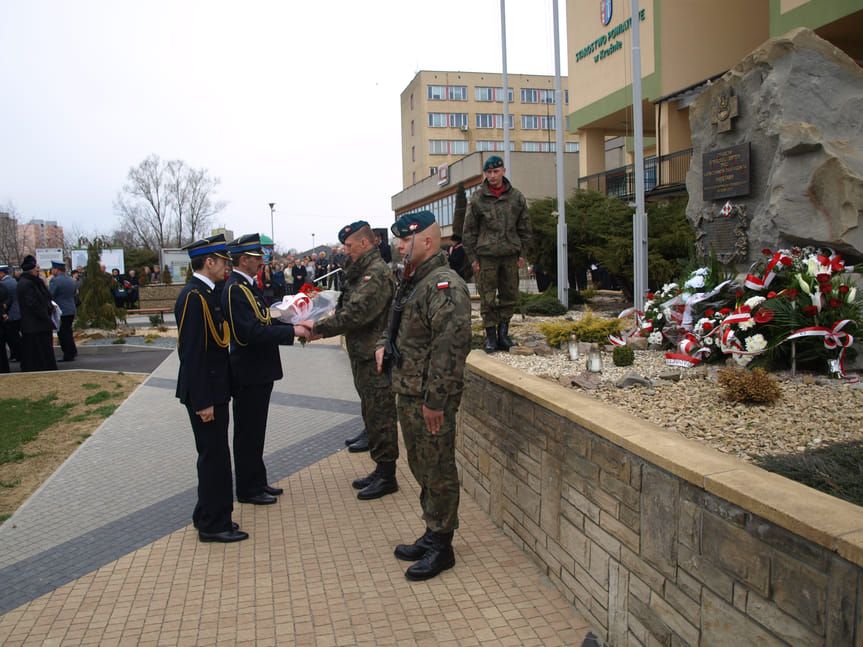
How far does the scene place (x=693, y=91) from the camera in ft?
67.6

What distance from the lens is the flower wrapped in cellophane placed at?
5387mm

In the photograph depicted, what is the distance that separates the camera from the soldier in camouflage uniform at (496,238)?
23.2 ft

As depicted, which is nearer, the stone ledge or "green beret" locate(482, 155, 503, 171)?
the stone ledge

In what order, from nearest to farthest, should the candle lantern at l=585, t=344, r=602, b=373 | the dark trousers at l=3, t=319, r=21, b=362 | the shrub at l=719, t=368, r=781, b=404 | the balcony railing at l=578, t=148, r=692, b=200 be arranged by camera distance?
the shrub at l=719, t=368, r=781, b=404 < the candle lantern at l=585, t=344, r=602, b=373 < the dark trousers at l=3, t=319, r=21, b=362 < the balcony railing at l=578, t=148, r=692, b=200

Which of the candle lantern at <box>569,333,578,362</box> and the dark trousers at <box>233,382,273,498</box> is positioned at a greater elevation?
the candle lantern at <box>569,333,578,362</box>

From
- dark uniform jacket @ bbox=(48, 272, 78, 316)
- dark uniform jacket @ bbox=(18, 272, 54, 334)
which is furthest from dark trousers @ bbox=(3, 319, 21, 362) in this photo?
dark uniform jacket @ bbox=(18, 272, 54, 334)

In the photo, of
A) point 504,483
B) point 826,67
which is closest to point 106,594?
point 504,483

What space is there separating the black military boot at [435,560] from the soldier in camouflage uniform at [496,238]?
353 cm

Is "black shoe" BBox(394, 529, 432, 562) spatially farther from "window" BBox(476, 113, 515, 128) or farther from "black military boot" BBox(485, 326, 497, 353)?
"window" BBox(476, 113, 515, 128)

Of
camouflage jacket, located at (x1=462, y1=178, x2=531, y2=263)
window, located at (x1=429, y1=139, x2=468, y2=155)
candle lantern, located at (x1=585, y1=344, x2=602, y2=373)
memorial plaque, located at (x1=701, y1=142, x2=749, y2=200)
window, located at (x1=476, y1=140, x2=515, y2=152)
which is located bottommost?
candle lantern, located at (x1=585, y1=344, x2=602, y2=373)

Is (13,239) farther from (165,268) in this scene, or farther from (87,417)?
(87,417)

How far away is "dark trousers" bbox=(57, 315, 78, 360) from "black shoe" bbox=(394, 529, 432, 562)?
41.1 ft

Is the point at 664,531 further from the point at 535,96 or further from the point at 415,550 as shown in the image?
the point at 535,96

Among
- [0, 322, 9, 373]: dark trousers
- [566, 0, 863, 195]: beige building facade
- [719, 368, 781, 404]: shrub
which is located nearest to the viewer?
[719, 368, 781, 404]: shrub
